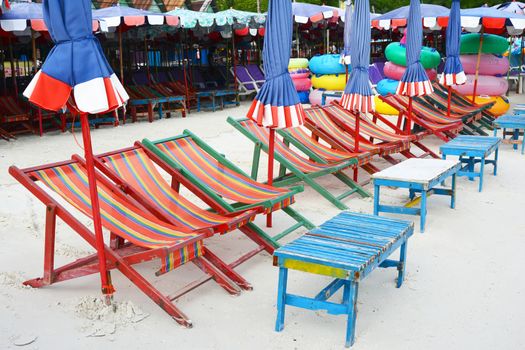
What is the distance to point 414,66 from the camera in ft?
26.5

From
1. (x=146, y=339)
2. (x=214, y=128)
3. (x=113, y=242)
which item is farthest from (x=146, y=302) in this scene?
(x=214, y=128)

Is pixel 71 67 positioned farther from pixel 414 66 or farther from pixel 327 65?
pixel 327 65

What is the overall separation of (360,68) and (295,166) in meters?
1.67

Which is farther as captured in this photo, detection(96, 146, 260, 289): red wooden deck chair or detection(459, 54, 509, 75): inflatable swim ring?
detection(459, 54, 509, 75): inflatable swim ring

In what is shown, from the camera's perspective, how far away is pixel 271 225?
5195 mm

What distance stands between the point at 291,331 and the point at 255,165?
2.73 m

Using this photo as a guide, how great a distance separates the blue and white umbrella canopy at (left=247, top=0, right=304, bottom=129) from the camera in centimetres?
475

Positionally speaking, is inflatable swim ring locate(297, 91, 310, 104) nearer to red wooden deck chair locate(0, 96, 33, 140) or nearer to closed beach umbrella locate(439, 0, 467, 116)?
closed beach umbrella locate(439, 0, 467, 116)

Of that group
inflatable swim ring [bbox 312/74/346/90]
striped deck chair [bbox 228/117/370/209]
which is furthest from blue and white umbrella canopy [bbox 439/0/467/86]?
striped deck chair [bbox 228/117/370/209]

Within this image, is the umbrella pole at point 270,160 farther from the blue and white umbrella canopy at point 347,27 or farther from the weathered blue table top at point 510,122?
the weathered blue table top at point 510,122

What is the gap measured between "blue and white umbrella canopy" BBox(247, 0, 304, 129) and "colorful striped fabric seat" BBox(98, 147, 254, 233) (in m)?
1.02

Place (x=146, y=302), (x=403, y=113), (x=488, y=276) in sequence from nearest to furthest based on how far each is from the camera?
(x=146, y=302)
(x=488, y=276)
(x=403, y=113)

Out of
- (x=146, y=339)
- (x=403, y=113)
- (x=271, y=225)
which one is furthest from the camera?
(x=403, y=113)

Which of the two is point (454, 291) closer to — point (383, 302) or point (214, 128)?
point (383, 302)
